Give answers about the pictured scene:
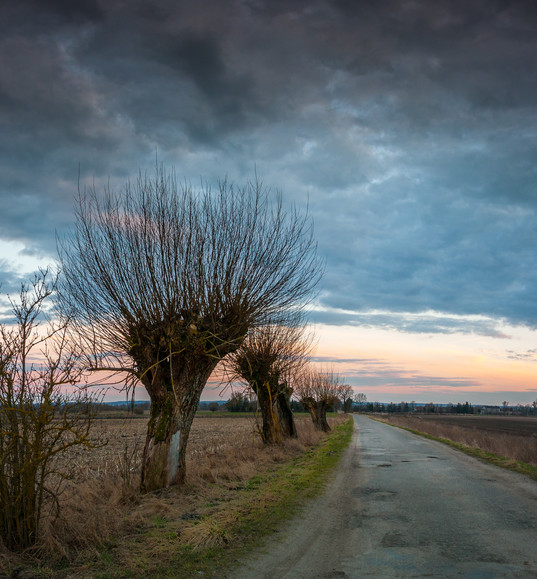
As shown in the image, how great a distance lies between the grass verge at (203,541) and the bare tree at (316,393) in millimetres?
26390

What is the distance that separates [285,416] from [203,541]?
16.8 meters

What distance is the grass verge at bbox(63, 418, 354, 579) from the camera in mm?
5498

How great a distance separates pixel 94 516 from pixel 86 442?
154 centimetres

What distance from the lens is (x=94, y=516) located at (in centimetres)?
662

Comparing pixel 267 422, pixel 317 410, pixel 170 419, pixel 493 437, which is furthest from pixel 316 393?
pixel 170 419

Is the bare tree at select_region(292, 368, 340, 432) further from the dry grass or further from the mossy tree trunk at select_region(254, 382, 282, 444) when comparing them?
the dry grass

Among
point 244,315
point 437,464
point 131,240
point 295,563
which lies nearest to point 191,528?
point 295,563

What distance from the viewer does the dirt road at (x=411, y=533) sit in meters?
5.44

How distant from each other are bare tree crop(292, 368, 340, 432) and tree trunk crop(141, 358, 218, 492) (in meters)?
25.4

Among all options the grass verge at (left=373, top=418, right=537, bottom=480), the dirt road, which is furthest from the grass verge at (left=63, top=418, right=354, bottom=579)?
the grass verge at (left=373, top=418, right=537, bottom=480)

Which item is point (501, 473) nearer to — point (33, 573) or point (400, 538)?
point (400, 538)

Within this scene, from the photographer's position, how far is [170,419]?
32.7 ft

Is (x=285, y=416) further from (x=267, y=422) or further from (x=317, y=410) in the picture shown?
(x=317, y=410)

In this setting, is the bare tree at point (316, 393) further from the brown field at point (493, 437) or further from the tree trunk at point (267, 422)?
the tree trunk at point (267, 422)
